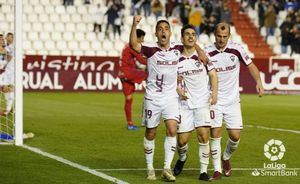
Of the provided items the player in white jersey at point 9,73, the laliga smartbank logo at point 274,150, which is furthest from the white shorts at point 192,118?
the player in white jersey at point 9,73

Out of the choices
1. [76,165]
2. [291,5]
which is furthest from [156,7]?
[76,165]

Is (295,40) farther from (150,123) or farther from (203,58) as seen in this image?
(150,123)

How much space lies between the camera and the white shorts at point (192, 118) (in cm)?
1211

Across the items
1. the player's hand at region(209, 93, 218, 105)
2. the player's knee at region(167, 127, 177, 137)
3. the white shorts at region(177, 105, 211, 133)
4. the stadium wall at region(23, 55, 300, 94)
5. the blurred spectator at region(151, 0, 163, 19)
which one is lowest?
the stadium wall at region(23, 55, 300, 94)

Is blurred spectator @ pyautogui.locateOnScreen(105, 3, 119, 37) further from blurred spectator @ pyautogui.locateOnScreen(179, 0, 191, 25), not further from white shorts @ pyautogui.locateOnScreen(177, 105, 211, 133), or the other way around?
white shorts @ pyautogui.locateOnScreen(177, 105, 211, 133)

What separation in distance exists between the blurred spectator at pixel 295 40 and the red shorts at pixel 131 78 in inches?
901

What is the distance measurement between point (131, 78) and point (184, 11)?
22596 millimetres

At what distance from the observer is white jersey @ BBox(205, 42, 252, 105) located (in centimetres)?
1251

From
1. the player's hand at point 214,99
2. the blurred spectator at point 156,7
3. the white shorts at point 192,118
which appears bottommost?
the white shorts at point 192,118

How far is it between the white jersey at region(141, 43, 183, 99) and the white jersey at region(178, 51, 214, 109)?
0.15 metres

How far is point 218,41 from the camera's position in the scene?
489 inches

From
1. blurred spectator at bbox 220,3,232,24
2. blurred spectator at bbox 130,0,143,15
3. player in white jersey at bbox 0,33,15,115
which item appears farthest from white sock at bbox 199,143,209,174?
blurred spectator at bbox 130,0,143,15

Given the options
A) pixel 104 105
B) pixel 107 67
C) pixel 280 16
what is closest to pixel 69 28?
pixel 107 67

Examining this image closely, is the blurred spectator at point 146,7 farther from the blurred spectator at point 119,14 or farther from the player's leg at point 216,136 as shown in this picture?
the player's leg at point 216,136
